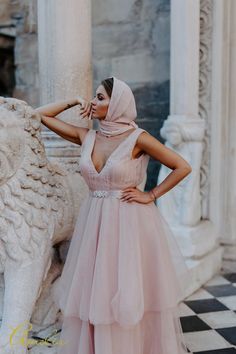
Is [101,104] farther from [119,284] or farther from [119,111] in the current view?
[119,284]

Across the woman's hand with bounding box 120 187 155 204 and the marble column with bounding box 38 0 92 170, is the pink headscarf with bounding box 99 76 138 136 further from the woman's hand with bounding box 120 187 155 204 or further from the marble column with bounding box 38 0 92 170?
the marble column with bounding box 38 0 92 170

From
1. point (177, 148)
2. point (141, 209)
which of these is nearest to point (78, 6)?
point (141, 209)

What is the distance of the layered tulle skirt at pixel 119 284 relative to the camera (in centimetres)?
169

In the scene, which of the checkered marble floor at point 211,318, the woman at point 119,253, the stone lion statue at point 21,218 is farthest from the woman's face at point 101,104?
the checkered marble floor at point 211,318

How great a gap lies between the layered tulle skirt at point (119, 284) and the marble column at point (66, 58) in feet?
1.80

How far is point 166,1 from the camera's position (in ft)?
12.4

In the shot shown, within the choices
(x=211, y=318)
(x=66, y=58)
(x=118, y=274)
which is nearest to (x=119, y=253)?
(x=118, y=274)

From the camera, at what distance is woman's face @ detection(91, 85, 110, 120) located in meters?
1.77

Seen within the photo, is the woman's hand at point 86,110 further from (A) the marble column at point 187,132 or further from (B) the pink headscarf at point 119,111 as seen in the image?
(A) the marble column at point 187,132

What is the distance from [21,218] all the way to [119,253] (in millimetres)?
373

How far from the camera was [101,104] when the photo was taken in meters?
1.77

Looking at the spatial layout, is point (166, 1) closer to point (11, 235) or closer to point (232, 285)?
point (232, 285)

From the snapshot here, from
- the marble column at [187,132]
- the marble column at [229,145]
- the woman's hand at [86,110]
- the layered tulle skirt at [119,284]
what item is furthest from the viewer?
the marble column at [229,145]

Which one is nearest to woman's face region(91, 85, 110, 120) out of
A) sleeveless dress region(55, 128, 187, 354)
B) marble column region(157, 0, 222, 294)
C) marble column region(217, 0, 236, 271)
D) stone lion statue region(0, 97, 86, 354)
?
sleeveless dress region(55, 128, 187, 354)
